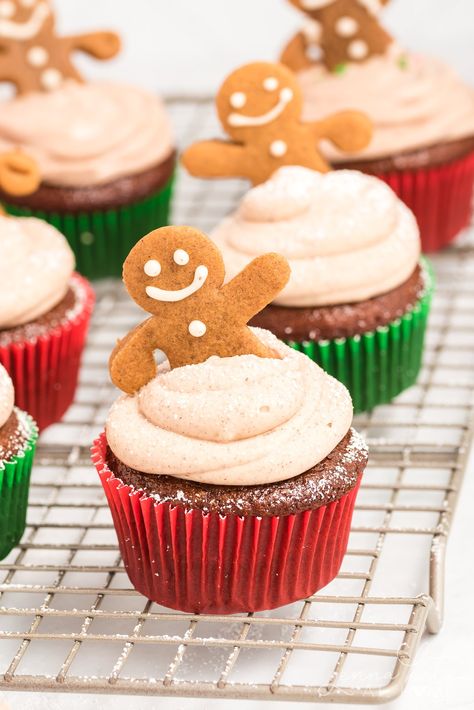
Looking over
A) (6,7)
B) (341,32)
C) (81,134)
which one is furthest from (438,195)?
(6,7)

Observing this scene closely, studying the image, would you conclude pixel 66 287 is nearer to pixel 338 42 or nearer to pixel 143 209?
pixel 143 209

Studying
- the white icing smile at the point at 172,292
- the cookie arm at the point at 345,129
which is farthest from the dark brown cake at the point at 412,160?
the white icing smile at the point at 172,292

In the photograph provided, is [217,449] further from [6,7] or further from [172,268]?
[6,7]

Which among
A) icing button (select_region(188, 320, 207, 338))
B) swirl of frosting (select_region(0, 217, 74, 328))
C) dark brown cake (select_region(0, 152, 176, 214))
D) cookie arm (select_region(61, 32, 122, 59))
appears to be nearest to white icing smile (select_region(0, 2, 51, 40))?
cookie arm (select_region(61, 32, 122, 59))

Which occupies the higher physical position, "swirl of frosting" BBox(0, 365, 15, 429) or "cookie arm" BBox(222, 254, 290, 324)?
"cookie arm" BBox(222, 254, 290, 324)

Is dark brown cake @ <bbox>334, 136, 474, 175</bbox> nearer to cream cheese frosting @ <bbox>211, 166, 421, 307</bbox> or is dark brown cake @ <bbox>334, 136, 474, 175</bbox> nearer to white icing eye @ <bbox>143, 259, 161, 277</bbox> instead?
cream cheese frosting @ <bbox>211, 166, 421, 307</bbox>

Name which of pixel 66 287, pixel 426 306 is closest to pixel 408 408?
pixel 426 306
